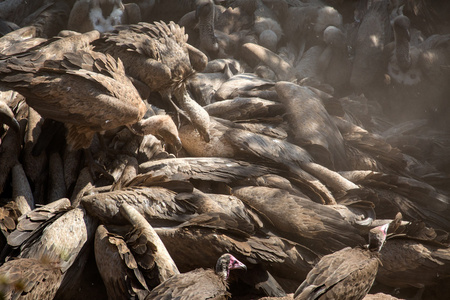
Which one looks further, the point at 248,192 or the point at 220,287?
the point at 248,192

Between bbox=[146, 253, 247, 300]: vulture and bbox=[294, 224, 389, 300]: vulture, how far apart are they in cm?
45

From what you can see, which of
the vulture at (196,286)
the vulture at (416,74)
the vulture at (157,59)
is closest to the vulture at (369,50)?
the vulture at (416,74)

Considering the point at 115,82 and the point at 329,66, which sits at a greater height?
the point at 115,82

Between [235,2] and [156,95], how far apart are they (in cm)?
369

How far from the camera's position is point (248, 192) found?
12.5 feet

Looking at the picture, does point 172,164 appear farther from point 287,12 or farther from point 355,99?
point 287,12

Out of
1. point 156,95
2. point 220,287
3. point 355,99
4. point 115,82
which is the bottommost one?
point 355,99

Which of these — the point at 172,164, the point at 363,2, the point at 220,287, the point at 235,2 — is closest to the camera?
the point at 220,287

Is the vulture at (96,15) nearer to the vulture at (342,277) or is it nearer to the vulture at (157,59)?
the vulture at (157,59)

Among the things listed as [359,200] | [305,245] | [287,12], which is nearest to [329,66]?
[287,12]

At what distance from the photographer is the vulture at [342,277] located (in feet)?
8.13

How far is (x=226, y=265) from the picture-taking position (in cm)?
278

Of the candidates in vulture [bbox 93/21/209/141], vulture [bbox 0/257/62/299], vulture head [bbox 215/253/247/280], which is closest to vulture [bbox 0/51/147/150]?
Answer: vulture [bbox 93/21/209/141]

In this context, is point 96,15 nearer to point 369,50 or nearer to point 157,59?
point 157,59
